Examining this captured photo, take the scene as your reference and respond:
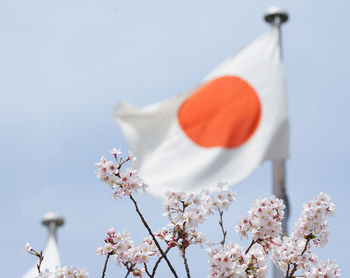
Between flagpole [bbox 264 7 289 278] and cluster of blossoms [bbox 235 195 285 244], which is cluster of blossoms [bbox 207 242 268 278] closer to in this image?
cluster of blossoms [bbox 235 195 285 244]

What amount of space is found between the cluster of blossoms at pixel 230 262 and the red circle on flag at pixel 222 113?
6.07 metres

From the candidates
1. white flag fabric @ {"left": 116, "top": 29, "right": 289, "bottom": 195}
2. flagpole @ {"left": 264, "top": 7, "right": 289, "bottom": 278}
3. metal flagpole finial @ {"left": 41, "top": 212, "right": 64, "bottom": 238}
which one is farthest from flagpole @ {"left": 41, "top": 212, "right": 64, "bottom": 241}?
flagpole @ {"left": 264, "top": 7, "right": 289, "bottom": 278}

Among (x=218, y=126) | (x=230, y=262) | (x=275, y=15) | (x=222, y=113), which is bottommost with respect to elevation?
(x=230, y=262)

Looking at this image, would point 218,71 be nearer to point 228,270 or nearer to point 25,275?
point 25,275

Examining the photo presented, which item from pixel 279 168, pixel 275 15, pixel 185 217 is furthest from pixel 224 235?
pixel 275 15

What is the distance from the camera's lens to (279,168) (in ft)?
28.9

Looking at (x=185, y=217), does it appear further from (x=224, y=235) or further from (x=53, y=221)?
(x=53, y=221)

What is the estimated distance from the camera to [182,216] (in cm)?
357

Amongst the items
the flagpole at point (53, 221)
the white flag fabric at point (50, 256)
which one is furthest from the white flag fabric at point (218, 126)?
the flagpole at point (53, 221)

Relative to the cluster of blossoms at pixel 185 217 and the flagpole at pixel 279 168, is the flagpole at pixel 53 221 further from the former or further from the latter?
the cluster of blossoms at pixel 185 217

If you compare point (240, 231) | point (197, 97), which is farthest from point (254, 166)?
point (240, 231)

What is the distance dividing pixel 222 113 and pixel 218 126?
0.18 meters

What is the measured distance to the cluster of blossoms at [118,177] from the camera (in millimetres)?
3582

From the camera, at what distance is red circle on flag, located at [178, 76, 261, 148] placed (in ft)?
31.7
